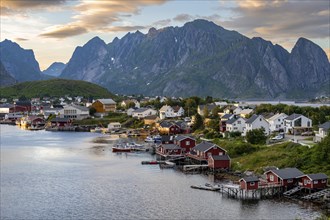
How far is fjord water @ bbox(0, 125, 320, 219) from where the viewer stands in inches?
1319

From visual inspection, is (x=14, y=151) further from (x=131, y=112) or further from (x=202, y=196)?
(x=131, y=112)

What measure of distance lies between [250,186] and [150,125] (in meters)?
59.7

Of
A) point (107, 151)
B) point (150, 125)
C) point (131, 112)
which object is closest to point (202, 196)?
point (107, 151)

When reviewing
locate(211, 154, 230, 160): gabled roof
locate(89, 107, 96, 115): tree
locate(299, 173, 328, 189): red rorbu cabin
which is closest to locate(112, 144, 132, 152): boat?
locate(211, 154, 230, 160): gabled roof

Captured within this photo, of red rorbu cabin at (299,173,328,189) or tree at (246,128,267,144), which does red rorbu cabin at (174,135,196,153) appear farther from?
red rorbu cabin at (299,173,328,189)

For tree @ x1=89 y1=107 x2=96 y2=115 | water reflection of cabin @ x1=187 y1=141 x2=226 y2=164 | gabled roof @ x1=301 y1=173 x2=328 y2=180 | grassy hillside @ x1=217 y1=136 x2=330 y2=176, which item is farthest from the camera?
tree @ x1=89 y1=107 x2=96 y2=115

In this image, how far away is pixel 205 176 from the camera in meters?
47.4

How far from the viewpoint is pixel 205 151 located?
52.9 metres

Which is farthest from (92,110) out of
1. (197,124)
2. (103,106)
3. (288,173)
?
(288,173)

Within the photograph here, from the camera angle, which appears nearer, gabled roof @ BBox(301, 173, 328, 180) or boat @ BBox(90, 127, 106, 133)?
gabled roof @ BBox(301, 173, 328, 180)

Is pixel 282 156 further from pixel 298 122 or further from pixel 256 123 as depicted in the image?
pixel 298 122

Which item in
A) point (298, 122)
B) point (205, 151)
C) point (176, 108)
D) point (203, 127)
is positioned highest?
point (176, 108)

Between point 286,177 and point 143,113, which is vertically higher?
point 143,113

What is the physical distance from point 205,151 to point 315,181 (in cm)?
1753
